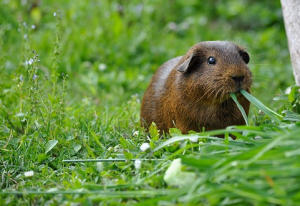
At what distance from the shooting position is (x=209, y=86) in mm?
4312

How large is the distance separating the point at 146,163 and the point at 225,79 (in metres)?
1.17

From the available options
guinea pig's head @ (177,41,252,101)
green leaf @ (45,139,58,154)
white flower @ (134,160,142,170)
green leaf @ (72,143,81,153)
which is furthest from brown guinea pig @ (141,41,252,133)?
white flower @ (134,160,142,170)

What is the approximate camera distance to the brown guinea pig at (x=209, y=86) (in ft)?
14.0

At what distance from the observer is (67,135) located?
443 cm

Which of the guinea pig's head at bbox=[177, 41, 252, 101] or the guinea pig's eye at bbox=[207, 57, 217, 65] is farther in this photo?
the guinea pig's eye at bbox=[207, 57, 217, 65]

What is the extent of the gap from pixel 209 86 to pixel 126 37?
3686 millimetres

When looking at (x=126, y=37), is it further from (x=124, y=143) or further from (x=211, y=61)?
(x=124, y=143)

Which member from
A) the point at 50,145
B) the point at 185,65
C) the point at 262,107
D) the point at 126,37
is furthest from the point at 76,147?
the point at 126,37

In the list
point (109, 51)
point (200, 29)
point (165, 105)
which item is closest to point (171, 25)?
point (200, 29)

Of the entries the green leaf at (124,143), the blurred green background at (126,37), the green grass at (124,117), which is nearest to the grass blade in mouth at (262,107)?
the green grass at (124,117)

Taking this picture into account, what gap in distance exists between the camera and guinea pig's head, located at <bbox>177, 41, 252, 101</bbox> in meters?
4.22

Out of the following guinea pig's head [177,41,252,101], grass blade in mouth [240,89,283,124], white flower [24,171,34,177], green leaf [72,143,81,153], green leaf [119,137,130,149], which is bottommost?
white flower [24,171,34,177]

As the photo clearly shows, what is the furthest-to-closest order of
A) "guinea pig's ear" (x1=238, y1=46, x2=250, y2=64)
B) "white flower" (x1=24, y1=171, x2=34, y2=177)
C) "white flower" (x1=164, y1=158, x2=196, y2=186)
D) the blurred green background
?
the blurred green background < "guinea pig's ear" (x1=238, y1=46, x2=250, y2=64) < "white flower" (x1=24, y1=171, x2=34, y2=177) < "white flower" (x1=164, y1=158, x2=196, y2=186)

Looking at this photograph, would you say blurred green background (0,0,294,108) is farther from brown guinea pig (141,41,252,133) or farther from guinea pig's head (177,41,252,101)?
guinea pig's head (177,41,252,101)
